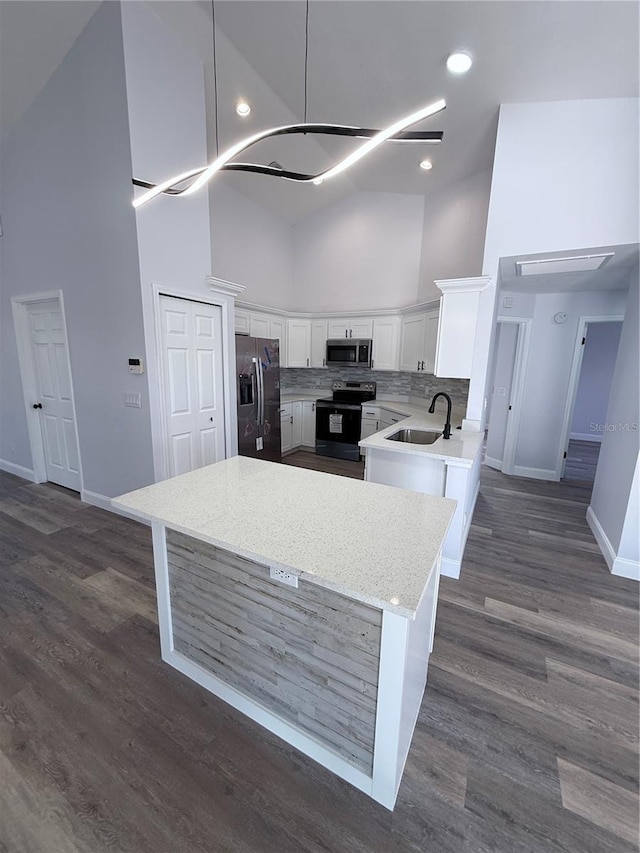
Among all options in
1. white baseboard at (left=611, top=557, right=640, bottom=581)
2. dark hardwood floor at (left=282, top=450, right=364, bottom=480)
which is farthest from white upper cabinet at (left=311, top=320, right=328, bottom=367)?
white baseboard at (left=611, top=557, right=640, bottom=581)

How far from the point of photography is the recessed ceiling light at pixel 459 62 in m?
2.27

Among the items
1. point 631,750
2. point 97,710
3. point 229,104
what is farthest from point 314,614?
point 229,104

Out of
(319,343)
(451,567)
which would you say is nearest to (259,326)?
(319,343)

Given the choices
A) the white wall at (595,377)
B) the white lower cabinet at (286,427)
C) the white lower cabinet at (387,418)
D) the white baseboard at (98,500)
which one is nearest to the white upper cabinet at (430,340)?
the white lower cabinet at (387,418)

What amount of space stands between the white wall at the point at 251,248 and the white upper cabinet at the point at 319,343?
730 millimetres

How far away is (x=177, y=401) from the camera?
316 centimetres

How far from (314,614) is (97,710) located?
1177 millimetres

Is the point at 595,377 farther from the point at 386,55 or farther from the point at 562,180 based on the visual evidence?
the point at 386,55

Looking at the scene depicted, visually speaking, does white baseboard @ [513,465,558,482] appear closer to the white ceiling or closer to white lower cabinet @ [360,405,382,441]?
white lower cabinet @ [360,405,382,441]

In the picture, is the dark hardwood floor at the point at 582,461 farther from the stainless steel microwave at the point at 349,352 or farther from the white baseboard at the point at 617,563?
the stainless steel microwave at the point at 349,352

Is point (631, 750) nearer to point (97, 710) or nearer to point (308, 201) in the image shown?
point (97, 710)

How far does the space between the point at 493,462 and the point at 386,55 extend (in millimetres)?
4519

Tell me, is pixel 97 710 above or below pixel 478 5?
below

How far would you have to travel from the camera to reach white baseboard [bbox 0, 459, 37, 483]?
13.7ft
